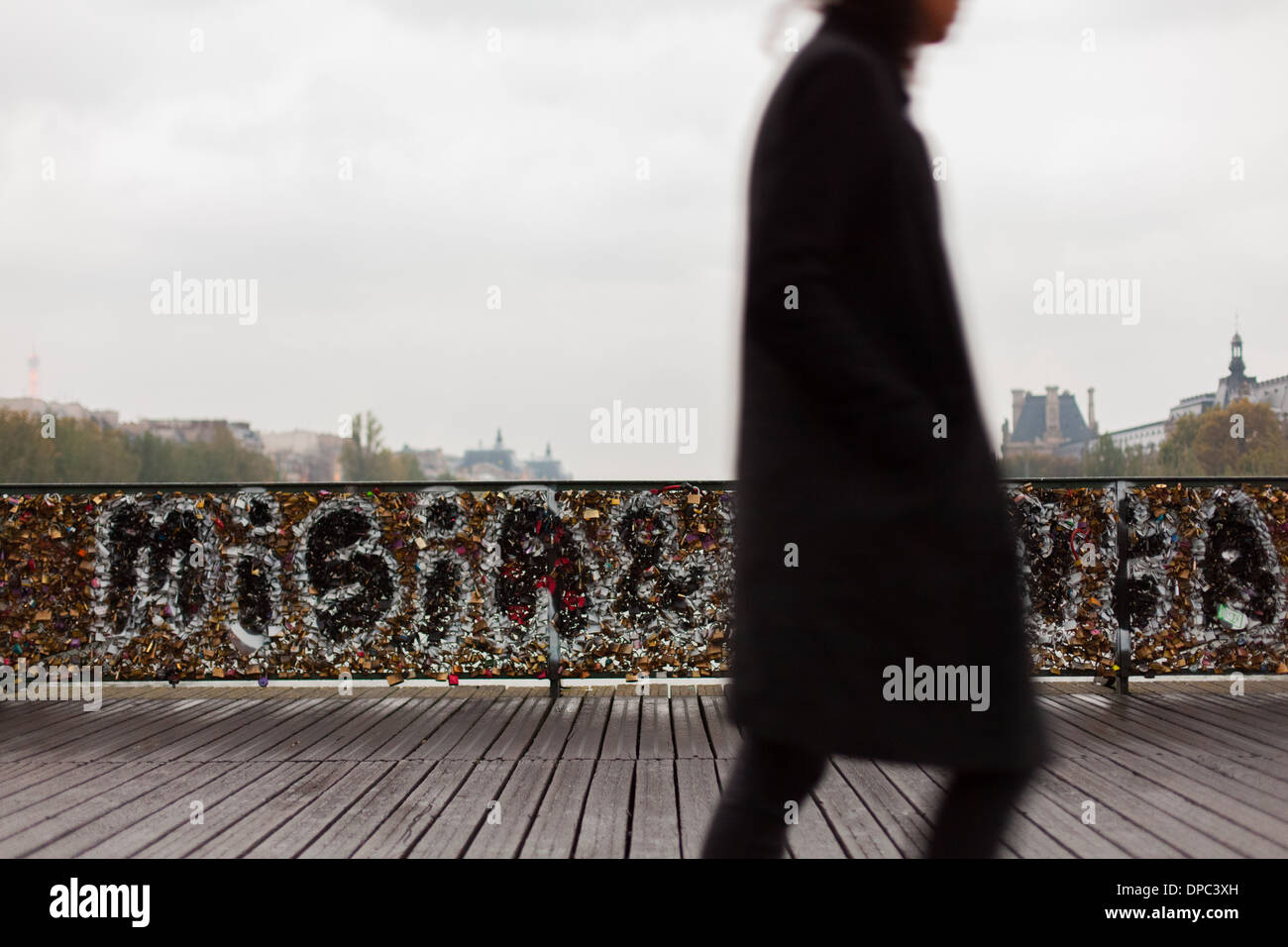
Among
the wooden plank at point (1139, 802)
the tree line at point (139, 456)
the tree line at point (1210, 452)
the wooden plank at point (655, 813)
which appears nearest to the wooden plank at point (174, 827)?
the wooden plank at point (655, 813)

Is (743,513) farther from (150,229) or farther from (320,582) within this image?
(150,229)

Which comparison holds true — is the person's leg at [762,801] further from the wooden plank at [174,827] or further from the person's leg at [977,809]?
the wooden plank at [174,827]

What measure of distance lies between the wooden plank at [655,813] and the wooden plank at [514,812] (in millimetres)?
339

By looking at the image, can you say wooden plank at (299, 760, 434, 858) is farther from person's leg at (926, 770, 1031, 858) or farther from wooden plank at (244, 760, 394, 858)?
person's leg at (926, 770, 1031, 858)

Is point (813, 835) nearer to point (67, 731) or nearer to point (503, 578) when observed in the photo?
point (503, 578)

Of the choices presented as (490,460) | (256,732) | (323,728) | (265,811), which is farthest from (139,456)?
(265,811)

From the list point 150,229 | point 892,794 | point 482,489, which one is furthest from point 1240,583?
point 150,229

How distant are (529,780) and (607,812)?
0.49m

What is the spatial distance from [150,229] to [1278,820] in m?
74.4

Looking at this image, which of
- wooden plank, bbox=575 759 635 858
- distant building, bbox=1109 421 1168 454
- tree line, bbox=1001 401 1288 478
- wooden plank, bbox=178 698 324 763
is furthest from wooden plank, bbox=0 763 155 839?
distant building, bbox=1109 421 1168 454

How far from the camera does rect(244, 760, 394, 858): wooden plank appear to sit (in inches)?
103

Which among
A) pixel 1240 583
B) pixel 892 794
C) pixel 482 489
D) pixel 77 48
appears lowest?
pixel 892 794

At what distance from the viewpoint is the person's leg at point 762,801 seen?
1327 mm

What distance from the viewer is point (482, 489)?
188 inches
